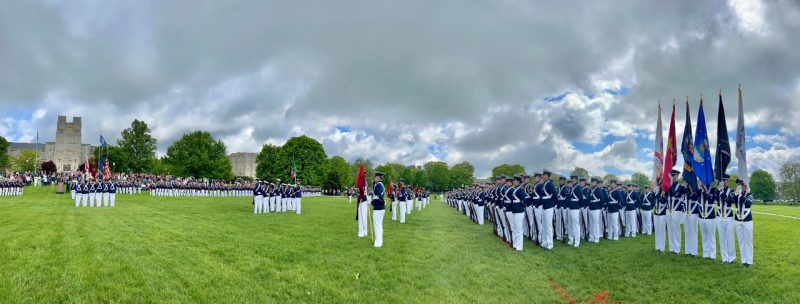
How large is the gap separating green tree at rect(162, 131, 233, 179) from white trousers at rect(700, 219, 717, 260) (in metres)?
88.0

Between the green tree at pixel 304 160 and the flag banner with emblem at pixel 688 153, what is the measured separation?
76.2m

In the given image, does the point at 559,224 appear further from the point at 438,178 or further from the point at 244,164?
the point at 244,164

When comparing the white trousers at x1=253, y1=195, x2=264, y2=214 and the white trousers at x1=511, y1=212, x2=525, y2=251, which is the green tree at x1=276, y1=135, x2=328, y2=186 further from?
the white trousers at x1=511, y1=212, x2=525, y2=251

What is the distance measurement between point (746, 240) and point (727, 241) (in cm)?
62

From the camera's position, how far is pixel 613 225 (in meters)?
19.8

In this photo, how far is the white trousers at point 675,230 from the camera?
51.6 feet

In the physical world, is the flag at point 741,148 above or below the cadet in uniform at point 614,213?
above

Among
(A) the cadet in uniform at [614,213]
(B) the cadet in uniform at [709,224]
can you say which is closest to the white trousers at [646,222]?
(A) the cadet in uniform at [614,213]

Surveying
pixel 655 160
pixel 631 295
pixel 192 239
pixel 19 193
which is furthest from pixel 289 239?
pixel 19 193

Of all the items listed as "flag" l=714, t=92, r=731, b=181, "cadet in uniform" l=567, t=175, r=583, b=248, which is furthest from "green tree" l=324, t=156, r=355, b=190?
"flag" l=714, t=92, r=731, b=181

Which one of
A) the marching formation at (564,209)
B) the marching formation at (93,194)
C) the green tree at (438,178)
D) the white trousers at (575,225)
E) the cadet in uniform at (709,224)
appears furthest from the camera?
the green tree at (438,178)

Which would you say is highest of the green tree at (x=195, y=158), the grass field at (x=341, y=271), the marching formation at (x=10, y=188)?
the green tree at (x=195, y=158)

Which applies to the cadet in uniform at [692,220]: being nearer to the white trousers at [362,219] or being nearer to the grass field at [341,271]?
the grass field at [341,271]

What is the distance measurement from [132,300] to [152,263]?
2815mm
